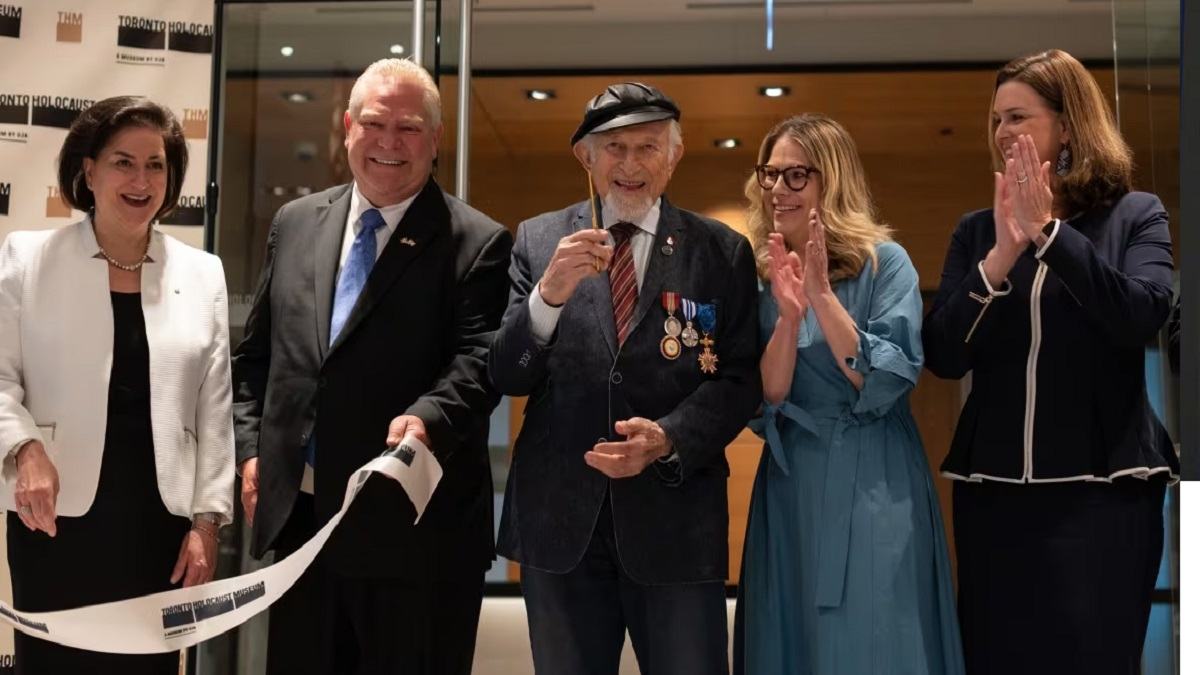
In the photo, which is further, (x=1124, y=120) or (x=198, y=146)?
(x=198, y=146)

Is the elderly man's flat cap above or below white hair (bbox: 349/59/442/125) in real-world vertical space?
below

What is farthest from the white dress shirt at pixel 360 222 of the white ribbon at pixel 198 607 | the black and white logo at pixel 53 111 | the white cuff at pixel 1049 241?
the black and white logo at pixel 53 111

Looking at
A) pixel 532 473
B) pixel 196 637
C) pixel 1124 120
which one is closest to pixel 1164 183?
pixel 1124 120

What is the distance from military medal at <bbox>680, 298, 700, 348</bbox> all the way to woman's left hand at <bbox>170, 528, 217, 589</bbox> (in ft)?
3.77

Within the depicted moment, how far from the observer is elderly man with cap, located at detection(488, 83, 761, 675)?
9.00 ft

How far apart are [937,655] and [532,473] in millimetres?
945

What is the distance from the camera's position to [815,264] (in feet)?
9.39

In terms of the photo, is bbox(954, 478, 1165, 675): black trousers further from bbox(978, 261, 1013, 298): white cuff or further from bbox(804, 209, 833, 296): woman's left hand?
bbox(804, 209, 833, 296): woman's left hand

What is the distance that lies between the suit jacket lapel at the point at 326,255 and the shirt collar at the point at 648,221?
0.61 m

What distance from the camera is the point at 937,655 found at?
9.50ft

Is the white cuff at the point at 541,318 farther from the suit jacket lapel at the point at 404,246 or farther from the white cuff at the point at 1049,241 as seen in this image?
the white cuff at the point at 1049,241

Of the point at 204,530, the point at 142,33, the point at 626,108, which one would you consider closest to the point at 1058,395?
the point at 626,108

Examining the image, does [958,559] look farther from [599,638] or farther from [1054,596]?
[599,638]

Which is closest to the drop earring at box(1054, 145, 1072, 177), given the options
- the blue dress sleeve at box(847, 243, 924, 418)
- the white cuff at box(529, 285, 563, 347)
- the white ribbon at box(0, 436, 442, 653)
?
the blue dress sleeve at box(847, 243, 924, 418)
